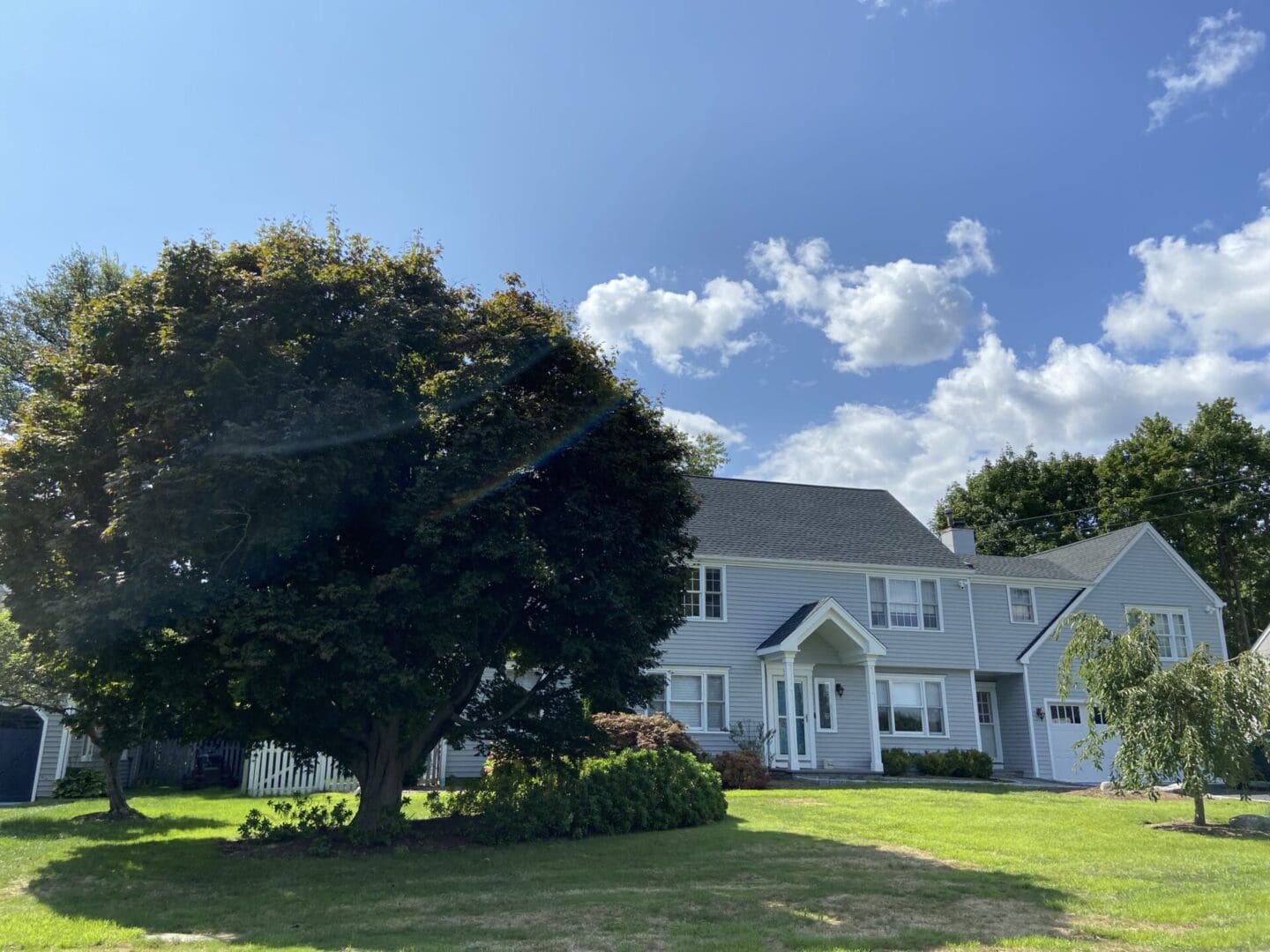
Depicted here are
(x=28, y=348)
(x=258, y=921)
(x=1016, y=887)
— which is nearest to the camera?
(x=258, y=921)

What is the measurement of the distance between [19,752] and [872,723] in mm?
22621

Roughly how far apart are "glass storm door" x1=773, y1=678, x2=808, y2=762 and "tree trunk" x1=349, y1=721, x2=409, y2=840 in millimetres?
15035

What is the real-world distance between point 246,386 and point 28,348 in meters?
21.4

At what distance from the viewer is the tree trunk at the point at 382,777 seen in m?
12.0

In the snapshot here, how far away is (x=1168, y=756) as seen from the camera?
13898mm

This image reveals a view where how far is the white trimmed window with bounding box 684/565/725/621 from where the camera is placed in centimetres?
2581

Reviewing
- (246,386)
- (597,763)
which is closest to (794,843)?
(597,763)

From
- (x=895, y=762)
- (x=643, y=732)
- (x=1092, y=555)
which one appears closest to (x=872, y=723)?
(x=895, y=762)

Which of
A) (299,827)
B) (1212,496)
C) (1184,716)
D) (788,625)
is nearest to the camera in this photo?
(299,827)

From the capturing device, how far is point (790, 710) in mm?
24453

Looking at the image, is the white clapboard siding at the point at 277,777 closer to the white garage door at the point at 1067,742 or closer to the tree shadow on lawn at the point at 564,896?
the tree shadow on lawn at the point at 564,896

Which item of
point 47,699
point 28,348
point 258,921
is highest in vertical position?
point 28,348

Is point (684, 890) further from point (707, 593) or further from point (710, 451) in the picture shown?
point (710, 451)

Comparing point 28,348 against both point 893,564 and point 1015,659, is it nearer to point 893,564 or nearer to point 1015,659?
point 893,564
